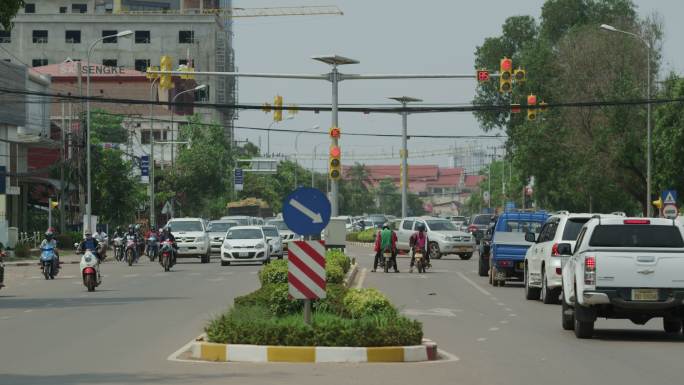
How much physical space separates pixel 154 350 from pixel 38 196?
65282 mm

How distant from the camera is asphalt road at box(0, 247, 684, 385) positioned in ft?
48.1

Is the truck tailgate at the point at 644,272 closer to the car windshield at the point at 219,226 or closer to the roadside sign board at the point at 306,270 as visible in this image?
the roadside sign board at the point at 306,270

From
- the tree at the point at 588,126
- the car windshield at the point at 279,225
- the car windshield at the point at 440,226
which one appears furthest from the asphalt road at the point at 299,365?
the tree at the point at 588,126

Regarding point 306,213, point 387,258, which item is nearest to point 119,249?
point 387,258

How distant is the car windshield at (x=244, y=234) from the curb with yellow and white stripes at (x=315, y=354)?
34.6 metres

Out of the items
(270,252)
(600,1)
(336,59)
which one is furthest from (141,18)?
(336,59)

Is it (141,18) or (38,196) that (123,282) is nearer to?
(38,196)

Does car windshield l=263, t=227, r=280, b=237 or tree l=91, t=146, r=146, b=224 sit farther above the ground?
tree l=91, t=146, r=146, b=224

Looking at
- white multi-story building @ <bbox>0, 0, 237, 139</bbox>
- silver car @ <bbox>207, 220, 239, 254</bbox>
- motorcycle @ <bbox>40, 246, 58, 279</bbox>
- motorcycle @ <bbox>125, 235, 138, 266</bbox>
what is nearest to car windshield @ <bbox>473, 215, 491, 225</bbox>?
silver car @ <bbox>207, 220, 239, 254</bbox>

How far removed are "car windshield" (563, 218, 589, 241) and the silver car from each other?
33.9 meters

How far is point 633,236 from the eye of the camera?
20.2 meters

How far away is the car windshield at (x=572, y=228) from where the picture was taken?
93.2ft

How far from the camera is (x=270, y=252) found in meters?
52.8

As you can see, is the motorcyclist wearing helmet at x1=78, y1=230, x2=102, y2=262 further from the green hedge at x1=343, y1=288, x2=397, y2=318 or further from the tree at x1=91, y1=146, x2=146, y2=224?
the tree at x1=91, y1=146, x2=146, y2=224
